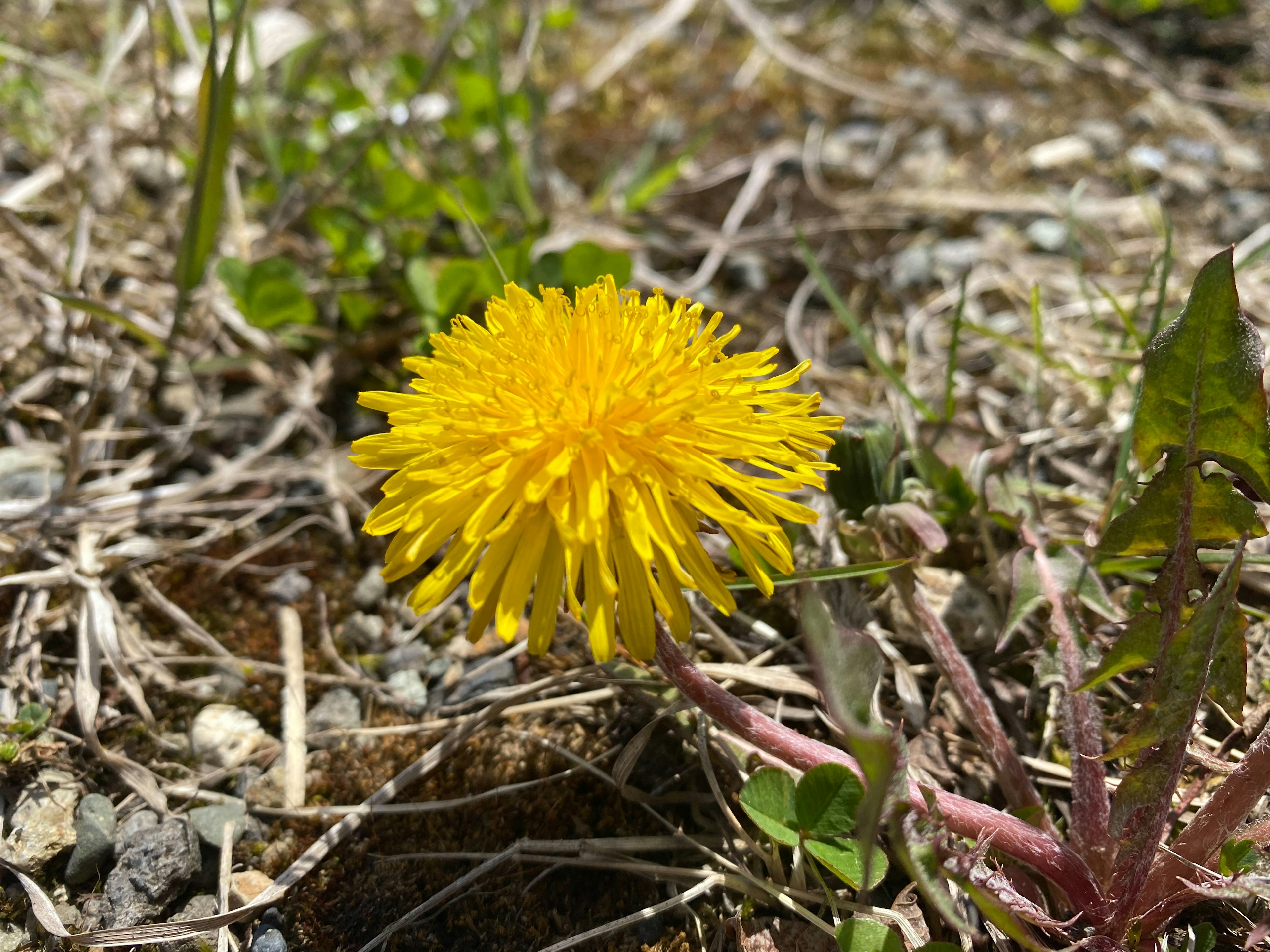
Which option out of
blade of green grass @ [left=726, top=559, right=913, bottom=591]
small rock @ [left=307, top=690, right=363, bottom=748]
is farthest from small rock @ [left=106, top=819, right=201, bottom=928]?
blade of green grass @ [left=726, top=559, right=913, bottom=591]

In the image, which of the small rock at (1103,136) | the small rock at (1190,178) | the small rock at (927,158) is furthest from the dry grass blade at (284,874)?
the small rock at (1103,136)

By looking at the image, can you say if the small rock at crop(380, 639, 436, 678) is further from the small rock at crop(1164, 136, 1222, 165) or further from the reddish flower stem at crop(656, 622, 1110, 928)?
the small rock at crop(1164, 136, 1222, 165)

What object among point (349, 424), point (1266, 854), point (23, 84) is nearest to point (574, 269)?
point (349, 424)

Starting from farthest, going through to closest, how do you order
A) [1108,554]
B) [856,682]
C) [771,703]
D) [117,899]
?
[771,703] → [1108,554] → [117,899] → [856,682]

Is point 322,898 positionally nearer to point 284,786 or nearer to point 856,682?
point 284,786

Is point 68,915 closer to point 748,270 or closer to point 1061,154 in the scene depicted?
point 748,270

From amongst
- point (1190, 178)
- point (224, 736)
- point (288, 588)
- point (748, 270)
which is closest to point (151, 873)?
point (224, 736)
